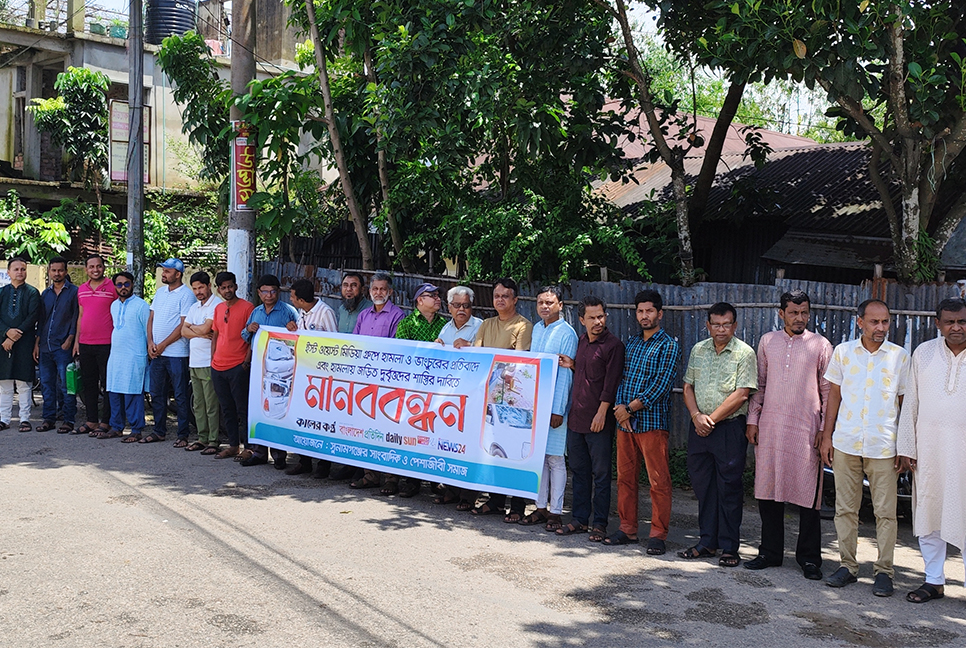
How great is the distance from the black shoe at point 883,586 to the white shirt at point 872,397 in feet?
2.33

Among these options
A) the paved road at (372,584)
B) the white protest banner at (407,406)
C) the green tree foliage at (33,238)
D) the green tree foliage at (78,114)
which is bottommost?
the paved road at (372,584)

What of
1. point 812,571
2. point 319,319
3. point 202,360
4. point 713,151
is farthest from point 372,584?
point 713,151

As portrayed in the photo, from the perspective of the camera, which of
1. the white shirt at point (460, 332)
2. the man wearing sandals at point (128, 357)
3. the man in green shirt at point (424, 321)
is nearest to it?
the white shirt at point (460, 332)

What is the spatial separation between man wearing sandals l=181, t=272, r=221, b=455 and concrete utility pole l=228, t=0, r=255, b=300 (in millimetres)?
1391

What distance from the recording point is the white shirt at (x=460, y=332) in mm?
7742

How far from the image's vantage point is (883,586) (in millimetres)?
5684

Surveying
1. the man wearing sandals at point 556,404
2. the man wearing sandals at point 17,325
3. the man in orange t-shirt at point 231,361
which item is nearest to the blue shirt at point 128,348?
the man wearing sandals at point 17,325

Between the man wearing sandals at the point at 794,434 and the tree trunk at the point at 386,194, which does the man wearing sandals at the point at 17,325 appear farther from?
the man wearing sandals at the point at 794,434

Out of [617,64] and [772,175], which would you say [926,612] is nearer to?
[617,64]

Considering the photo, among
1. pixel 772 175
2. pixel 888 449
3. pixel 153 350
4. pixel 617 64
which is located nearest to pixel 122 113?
pixel 153 350

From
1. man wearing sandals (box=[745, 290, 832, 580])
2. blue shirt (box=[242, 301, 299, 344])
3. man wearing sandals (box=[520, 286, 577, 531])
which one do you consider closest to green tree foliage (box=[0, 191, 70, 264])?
blue shirt (box=[242, 301, 299, 344])

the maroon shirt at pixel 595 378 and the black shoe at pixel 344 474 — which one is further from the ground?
the maroon shirt at pixel 595 378

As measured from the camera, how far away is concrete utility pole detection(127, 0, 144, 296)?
12211 millimetres

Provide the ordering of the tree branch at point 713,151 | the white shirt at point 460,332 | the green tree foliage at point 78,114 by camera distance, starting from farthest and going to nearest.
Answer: the green tree foliage at point 78,114, the tree branch at point 713,151, the white shirt at point 460,332
